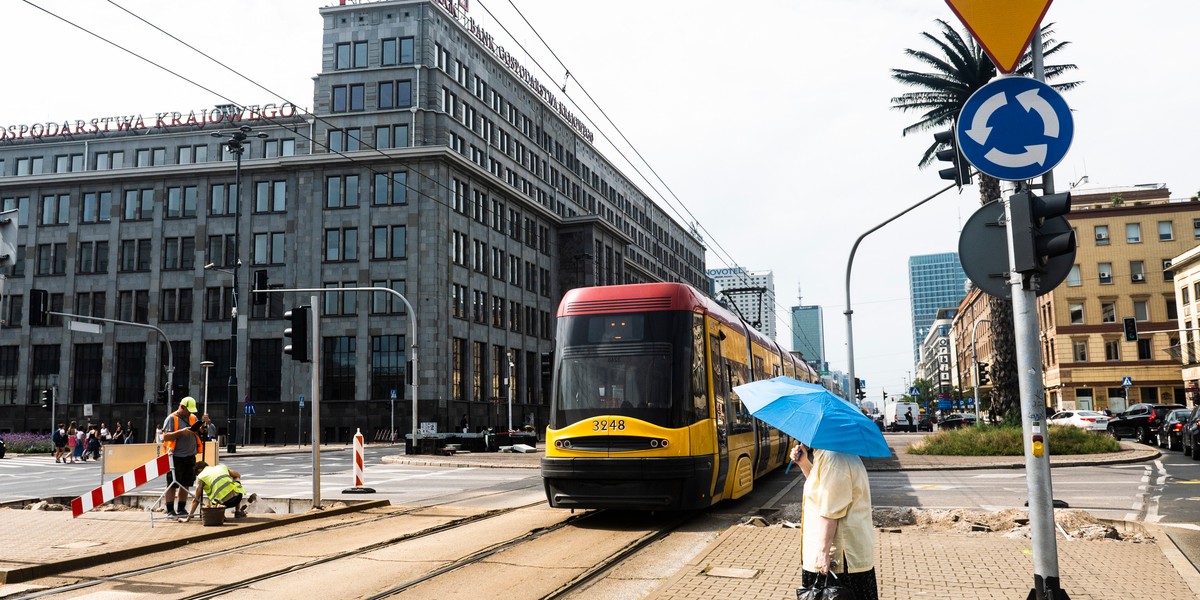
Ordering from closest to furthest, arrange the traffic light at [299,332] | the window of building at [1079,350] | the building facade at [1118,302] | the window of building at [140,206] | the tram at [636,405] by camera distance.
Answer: the tram at [636,405], the traffic light at [299,332], the window of building at [140,206], the building facade at [1118,302], the window of building at [1079,350]

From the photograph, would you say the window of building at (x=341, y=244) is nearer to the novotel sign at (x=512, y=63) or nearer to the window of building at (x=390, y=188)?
the window of building at (x=390, y=188)

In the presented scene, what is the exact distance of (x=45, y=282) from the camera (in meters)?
59.8

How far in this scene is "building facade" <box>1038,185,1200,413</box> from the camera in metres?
65.4

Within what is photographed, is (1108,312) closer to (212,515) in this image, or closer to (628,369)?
(628,369)

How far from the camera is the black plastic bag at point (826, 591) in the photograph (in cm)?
504

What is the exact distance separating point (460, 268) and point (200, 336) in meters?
17.0

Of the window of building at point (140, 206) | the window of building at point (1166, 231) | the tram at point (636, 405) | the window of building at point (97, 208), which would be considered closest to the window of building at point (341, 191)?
the window of building at point (140, 206)

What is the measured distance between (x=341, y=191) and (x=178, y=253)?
12.0 meters

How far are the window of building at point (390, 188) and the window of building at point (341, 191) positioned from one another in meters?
1.29

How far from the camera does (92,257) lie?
5959cm

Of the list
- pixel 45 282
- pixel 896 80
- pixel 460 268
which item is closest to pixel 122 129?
pixel 45 282

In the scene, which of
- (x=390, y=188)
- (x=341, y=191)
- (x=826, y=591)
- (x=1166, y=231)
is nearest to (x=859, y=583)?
(x=826, y=591)

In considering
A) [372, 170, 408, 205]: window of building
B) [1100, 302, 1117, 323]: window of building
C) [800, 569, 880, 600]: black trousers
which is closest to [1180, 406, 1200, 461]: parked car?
[800, 569, 880, 600]: black trousers

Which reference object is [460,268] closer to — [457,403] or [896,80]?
[457,403]
